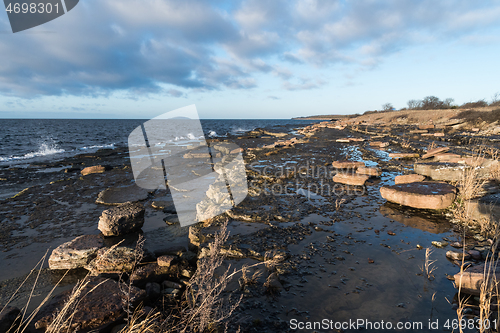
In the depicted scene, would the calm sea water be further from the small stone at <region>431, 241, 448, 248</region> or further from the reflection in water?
the small stone at <region>431, 241, 448, 248</region>

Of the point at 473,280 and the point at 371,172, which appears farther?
the point at 371,172

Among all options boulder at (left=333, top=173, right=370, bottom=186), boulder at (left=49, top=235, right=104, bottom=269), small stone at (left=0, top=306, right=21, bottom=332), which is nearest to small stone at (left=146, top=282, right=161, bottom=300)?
small stone at (left=0, top=306, right=21, bottom=332)

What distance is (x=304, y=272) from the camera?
3.47 m

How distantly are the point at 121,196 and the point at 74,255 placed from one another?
4.11m

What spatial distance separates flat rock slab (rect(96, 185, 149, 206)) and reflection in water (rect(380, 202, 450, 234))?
7.41 metres

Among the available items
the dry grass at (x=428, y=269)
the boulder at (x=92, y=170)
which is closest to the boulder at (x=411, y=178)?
the dry grass at (x=428, y=269)

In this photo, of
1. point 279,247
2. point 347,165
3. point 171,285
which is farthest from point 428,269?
point 347,165

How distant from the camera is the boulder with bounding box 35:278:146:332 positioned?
250 centimetres

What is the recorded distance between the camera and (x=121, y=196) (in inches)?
310

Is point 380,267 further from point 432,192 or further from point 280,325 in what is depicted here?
point 432,192

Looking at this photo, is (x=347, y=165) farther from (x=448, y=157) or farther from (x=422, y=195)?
(x=422, y=195)

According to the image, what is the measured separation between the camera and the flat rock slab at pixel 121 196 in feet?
24.5

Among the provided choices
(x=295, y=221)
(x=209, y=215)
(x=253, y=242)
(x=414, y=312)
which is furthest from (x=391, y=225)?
(x=209, y=215)

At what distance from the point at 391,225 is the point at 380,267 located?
1.70 m
